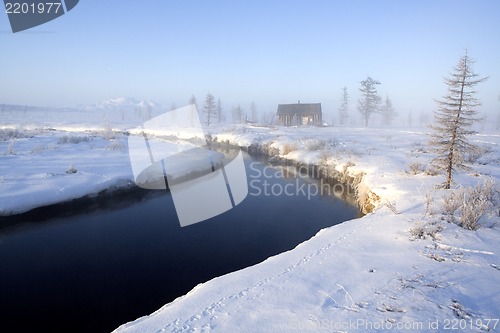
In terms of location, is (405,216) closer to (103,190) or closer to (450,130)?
(450,130)

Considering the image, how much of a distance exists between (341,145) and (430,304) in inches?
996

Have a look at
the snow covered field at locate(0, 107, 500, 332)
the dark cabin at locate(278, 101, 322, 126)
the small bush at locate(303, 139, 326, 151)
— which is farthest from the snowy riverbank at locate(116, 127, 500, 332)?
the dark cabin at locate(278, 101, 322, 126)

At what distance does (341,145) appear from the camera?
93.0 feet

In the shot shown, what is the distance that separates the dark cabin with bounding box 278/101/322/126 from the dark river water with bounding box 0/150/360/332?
51611mm

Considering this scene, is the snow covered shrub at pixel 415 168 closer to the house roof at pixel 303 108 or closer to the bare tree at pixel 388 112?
the house roof at pixel 303 108

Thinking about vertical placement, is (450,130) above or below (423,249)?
above

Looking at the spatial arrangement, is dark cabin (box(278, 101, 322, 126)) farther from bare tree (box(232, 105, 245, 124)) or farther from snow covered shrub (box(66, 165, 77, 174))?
snow covered shrub (box(66, 165, 77, 174))

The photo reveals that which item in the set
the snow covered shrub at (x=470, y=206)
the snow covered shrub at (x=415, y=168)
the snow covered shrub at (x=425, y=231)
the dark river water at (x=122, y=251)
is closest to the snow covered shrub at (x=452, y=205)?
the snow covered shrub at (x=470, y=206)

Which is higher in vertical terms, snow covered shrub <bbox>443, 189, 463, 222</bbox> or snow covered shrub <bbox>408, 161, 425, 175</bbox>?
snow covered shrub <bbox>443, 189, 463, 222</bbox>

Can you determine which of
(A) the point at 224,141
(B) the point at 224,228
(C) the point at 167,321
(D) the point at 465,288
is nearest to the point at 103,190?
(B) the point at 224,228

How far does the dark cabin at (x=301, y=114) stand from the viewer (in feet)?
213

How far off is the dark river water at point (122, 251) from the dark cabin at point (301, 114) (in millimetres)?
51611

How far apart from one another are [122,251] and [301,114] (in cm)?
6003

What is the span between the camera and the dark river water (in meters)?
6.90
